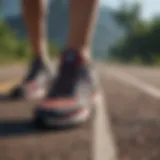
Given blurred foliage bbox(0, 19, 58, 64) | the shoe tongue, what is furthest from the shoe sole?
blurred foliage bbox(0, 19, 58, 64)

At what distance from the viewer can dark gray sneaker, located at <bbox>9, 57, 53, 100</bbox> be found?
3.06 metres

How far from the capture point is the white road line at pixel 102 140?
1.69 m

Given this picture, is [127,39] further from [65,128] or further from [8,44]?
[65,128]

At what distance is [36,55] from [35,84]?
0.68 ft

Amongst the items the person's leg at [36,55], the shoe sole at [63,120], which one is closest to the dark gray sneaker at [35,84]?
the person's leg at [36,55]

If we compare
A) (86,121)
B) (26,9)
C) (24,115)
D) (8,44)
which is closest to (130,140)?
(86,121)

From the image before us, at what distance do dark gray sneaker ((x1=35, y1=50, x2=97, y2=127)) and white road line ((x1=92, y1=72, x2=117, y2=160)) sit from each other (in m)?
0.07

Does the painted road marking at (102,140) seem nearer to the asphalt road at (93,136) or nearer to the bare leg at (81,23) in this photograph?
the asphalt road at (93,136)

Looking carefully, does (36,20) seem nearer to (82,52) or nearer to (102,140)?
(82,52)

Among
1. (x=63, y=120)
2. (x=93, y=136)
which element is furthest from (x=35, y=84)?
(x=93, y=136)

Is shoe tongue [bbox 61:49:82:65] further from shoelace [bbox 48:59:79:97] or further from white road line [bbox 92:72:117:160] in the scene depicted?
white road line [bbox 92:72:117:160]

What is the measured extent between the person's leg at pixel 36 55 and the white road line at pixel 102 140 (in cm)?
70

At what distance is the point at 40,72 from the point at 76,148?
1.47m

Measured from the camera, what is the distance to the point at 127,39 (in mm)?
50562
